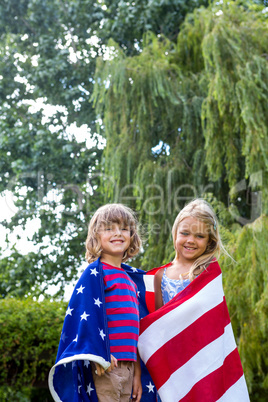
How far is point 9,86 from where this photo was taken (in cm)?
1111

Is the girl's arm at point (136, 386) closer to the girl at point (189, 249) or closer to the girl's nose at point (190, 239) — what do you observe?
the girl at point (189, 249)

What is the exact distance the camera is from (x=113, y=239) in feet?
8.08

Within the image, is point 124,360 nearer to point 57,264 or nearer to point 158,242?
point 158,242

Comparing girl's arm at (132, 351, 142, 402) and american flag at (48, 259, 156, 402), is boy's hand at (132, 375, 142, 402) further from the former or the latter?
american flag at (48, 259, 156, 402)

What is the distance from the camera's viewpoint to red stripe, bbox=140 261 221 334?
8.19 feet

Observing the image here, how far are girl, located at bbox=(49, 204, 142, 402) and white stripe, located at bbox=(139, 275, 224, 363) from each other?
0.10 meters

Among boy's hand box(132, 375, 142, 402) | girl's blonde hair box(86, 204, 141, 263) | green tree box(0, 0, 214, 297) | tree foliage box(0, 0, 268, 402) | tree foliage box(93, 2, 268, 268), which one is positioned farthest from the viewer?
green tree box(0, 0, 214, 297)

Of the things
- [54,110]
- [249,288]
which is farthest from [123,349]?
[54,110]

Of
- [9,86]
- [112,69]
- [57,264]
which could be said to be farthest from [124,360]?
[9,86]

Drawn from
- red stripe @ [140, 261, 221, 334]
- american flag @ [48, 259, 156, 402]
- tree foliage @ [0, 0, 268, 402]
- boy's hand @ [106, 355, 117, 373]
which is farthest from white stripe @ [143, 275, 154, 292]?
tree foliage @ [0, 0, 268, 402]

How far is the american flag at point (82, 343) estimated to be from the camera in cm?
218

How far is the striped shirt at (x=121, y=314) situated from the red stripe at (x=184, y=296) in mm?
101

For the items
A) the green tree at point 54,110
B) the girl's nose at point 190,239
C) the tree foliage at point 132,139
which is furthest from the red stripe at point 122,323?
the green tree at point 54,110

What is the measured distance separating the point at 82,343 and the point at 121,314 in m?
0.23
